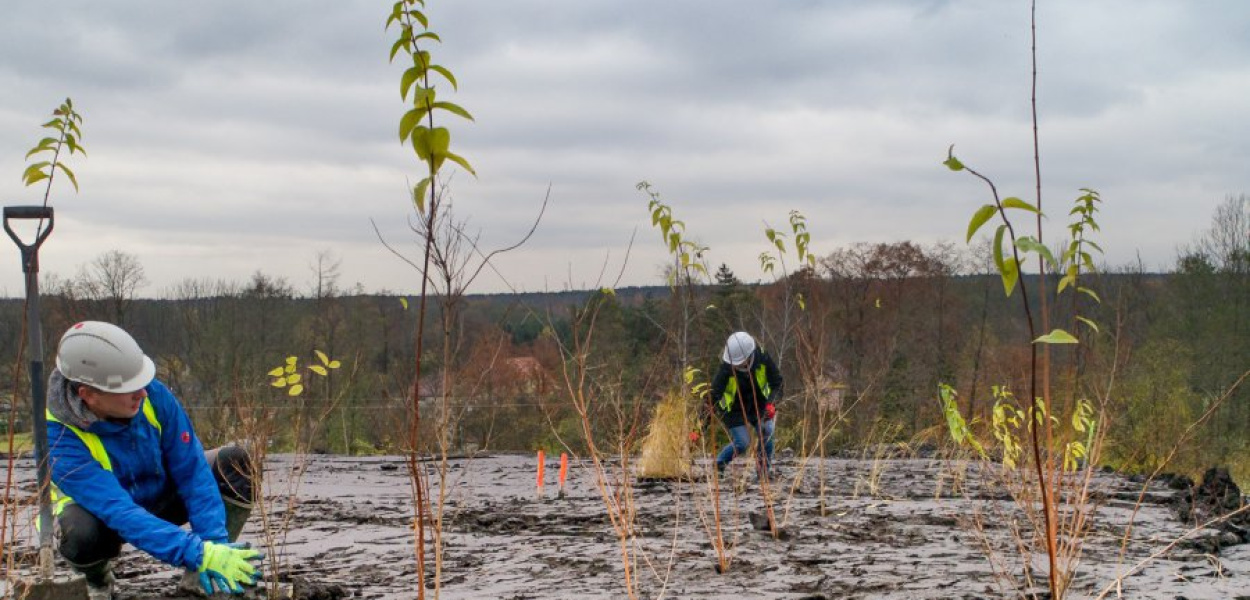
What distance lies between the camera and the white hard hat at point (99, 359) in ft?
11.8

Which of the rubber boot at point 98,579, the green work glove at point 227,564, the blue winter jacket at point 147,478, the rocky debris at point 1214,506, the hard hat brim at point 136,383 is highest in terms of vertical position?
the hard hat brim at point 136,383

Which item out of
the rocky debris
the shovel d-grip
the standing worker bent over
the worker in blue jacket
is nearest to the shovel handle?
the shovel d-grip

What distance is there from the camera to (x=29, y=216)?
3.97 meters

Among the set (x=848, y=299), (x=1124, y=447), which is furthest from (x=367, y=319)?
(x=1124, y=447)

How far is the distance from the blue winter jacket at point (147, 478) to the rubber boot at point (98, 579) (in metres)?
0.27

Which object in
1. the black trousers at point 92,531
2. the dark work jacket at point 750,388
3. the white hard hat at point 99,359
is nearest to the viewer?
the white hard hat at point 99,359

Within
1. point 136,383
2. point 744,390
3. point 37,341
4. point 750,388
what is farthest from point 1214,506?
point 37,341

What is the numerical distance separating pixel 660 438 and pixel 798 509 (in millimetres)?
2281

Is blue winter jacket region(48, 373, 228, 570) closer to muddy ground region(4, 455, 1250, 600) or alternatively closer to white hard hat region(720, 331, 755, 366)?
muddy ground region(4, 455, 1250, 600)

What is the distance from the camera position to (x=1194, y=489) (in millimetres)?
7523

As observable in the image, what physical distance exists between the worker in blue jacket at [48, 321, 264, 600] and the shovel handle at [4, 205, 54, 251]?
17.4 inches

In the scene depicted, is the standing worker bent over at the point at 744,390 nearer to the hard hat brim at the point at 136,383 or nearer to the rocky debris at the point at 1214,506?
the rocky debris at the point at 1214,506

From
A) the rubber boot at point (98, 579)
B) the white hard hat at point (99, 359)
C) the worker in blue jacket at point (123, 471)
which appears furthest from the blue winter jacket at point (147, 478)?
the rubber boot at point (98, 579)

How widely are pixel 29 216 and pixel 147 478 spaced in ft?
3.55
